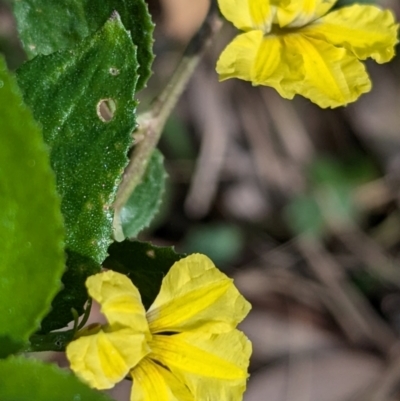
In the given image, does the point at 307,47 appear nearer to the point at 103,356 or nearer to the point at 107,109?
the point at 107,109

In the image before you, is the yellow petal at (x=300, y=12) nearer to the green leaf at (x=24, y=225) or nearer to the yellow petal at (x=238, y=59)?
the yellow petal at (x=238, y=59)

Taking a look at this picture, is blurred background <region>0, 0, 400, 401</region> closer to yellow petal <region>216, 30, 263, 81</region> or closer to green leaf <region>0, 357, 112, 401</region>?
yellow petal <region>216, 30, 263, 81</region>

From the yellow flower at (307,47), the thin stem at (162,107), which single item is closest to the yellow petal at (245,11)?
the yellow flower at (307,47)

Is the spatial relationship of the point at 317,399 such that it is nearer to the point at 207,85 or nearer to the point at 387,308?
the point at 387,308

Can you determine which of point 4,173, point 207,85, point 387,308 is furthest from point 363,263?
point 4,173

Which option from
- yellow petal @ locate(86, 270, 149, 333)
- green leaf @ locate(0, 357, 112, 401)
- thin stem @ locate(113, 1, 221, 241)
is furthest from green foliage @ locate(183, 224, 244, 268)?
green leaf @ locate(0, 357, 112, 401)

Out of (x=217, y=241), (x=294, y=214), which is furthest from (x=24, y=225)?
(x=294, y=214)
